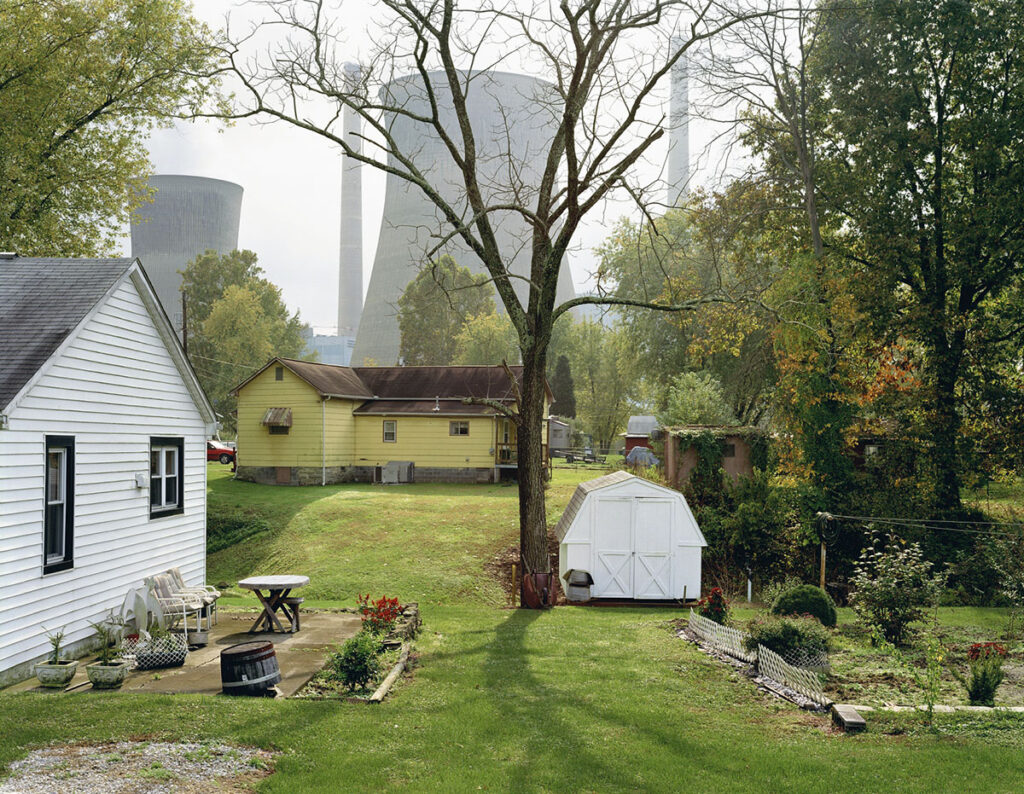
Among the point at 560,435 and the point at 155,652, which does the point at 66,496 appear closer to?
the point at 155,652

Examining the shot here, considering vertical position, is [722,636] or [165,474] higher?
[165,474]

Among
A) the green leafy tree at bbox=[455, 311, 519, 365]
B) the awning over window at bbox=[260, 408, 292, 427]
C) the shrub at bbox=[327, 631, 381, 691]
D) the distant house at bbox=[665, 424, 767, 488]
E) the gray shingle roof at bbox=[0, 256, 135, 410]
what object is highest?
the green leafy tree at bbox=[455, 311, 519, 365]

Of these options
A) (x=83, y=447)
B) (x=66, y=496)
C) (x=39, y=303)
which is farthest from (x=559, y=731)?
(x=39, y=303)

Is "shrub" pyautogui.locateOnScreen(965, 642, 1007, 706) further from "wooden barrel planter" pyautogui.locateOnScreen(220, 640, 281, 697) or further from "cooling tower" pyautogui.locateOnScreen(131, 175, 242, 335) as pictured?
"cooling tower" pyautogui.locateOnScreen(131, 175, 242, 335)

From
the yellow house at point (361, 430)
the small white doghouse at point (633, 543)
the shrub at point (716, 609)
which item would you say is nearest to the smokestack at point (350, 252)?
the yellow house at point (361, 430)

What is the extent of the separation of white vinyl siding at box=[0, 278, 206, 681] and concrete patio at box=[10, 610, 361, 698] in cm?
91

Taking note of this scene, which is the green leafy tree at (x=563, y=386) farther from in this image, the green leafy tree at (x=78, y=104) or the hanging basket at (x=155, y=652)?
the hanging basket at (x=155, y=652)

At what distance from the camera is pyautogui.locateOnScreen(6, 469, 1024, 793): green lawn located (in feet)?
21.4

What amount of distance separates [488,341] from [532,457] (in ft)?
Answer: 145

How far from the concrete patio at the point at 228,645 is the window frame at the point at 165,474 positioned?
2052 millimetres

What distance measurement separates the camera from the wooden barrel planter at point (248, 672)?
8562mm

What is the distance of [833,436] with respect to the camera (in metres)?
21.8

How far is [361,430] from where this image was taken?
33094 mm

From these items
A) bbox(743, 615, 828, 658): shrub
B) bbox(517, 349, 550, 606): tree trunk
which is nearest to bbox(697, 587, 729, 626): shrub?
bbox(743, 615, 828, 658): shrub
